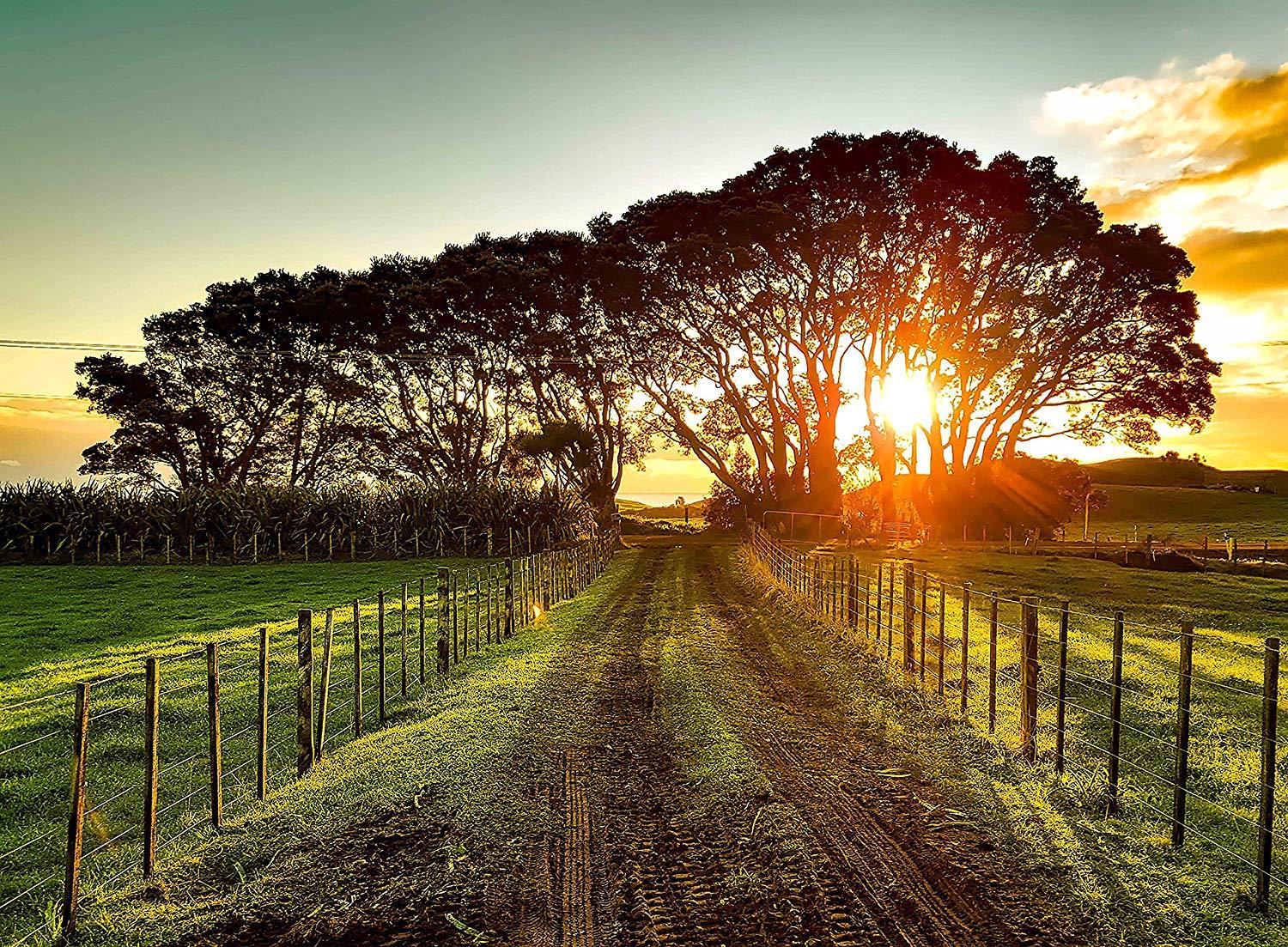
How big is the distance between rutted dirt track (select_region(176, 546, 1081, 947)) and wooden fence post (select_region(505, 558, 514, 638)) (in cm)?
676

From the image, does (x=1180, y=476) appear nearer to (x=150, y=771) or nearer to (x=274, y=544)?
(x=274, y=544)

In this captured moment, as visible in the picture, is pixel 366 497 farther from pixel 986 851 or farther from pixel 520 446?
pixel 986 851

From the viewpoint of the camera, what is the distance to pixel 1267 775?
240 inches

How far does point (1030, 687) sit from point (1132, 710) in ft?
9.23

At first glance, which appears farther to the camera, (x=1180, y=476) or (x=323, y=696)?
(x=1180, y=476)

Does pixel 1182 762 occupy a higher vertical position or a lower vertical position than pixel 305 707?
higher

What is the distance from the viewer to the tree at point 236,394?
4756 centimetres

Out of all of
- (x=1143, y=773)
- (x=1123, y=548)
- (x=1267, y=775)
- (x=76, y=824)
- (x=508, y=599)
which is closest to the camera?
(x=76, y=824)

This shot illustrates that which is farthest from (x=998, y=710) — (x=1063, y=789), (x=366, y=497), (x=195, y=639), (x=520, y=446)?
(x=520, y=446)

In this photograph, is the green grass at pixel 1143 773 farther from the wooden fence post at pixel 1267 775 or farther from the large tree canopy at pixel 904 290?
the large tree canopy at pixel 904 290

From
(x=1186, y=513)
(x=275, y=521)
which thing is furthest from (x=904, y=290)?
(x=1186, y=513)

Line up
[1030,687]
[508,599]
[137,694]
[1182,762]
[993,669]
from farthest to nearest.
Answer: [508,599]
[137,694]
[993,669]
[1030,687]
[1182,762]

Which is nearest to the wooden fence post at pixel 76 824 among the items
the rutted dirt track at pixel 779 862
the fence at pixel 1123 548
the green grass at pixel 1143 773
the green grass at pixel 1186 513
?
the rutted dirt track at pixel 779 862

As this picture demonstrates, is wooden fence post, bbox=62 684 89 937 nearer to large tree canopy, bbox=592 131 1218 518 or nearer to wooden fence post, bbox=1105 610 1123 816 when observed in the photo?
wooden fence post, bbox=1105 610 1123 816
